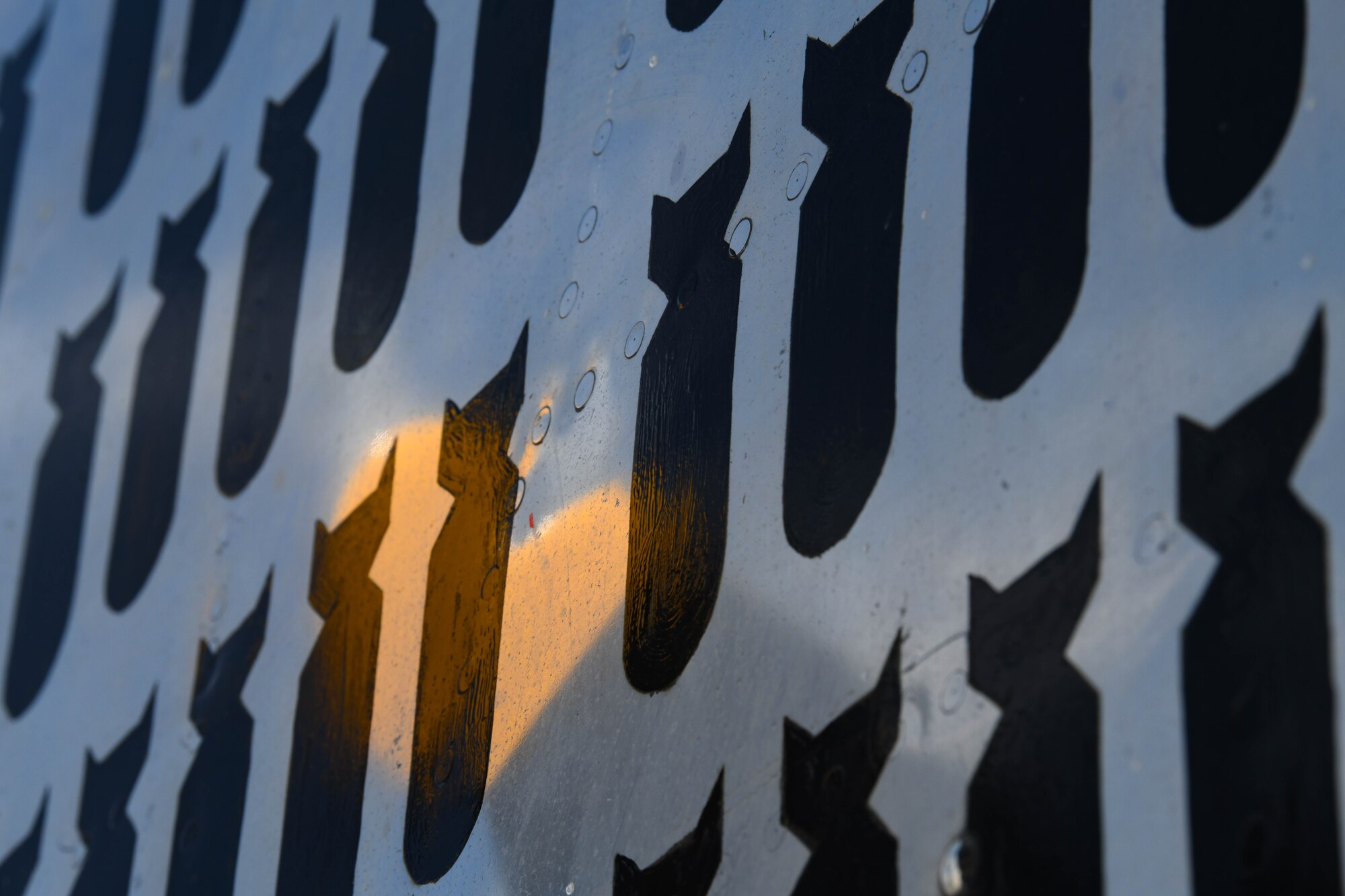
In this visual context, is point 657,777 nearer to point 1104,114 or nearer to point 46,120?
point 1104,114

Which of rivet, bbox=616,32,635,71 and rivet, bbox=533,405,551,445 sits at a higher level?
rivet, bbox=616,32,635,71

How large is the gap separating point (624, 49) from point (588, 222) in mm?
180

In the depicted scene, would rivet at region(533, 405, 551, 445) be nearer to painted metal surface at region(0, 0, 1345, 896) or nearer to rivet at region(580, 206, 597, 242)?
painted metal surface at region(0, 0, 1345, 896)

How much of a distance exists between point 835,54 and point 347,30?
3.29 ft

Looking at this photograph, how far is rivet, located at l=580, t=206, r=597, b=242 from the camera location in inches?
46.6

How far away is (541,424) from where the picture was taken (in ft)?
3.78

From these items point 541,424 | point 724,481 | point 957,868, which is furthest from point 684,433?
point 957,868

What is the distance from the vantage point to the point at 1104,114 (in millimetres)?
761

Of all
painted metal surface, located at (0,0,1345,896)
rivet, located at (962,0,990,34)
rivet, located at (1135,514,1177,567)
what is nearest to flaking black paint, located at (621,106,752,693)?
painted metal surface, located at (0,0,1345,896)

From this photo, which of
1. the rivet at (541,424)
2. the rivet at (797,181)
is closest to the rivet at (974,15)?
the rivet at (797,181)

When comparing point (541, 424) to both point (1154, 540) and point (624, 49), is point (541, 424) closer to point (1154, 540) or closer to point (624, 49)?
point (624, 49)

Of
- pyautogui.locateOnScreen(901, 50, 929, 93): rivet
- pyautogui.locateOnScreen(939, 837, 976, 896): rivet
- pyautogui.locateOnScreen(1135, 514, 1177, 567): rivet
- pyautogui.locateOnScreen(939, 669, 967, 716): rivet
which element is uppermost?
pyautogui.locateOnScreen(901, 50, 929, 93): rivet

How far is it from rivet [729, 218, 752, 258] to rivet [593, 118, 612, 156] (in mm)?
242

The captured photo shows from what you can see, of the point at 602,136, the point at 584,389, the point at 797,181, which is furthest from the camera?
the point at 602,136
